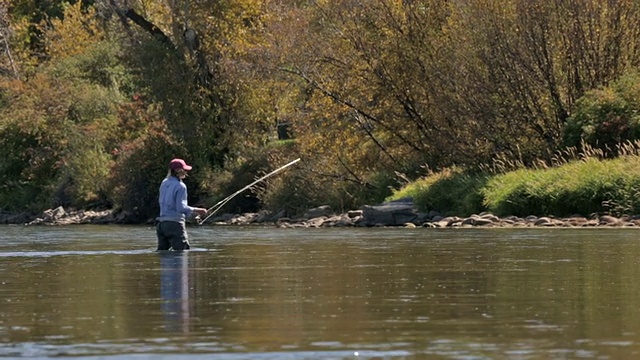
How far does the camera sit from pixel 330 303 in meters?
14.6

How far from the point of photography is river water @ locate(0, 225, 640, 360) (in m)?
11.2

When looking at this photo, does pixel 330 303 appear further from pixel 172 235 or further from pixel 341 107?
pixel 341 107

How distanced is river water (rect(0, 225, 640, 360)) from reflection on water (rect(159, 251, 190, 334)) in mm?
20

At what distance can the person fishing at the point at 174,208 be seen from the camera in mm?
23875

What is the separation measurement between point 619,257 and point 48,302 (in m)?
9.20

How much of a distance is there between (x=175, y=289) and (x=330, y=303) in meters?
2.64

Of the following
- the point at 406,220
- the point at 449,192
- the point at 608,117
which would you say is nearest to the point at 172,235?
the point at 406,220

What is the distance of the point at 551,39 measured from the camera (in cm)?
4412

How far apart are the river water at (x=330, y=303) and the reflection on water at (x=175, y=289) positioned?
2cm

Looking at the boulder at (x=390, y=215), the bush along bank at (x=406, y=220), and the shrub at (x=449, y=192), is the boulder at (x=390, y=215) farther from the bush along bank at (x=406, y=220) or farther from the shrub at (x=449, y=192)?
the shrub at (x=449, y=192)

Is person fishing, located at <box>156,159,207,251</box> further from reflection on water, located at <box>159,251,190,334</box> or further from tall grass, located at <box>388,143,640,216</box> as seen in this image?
tall grass, located at <box>388,143,640,216</box>

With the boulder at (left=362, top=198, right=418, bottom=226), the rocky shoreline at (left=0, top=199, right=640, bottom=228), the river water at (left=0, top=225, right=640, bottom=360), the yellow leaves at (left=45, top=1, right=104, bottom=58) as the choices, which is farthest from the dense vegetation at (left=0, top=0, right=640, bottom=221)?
the river water at (left=0, top=225, right=640, bottom=360)

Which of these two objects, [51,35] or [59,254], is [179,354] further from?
[51,35]

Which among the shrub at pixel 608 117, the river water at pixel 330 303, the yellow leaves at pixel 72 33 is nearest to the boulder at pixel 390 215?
the shrub at pixel 608 117
